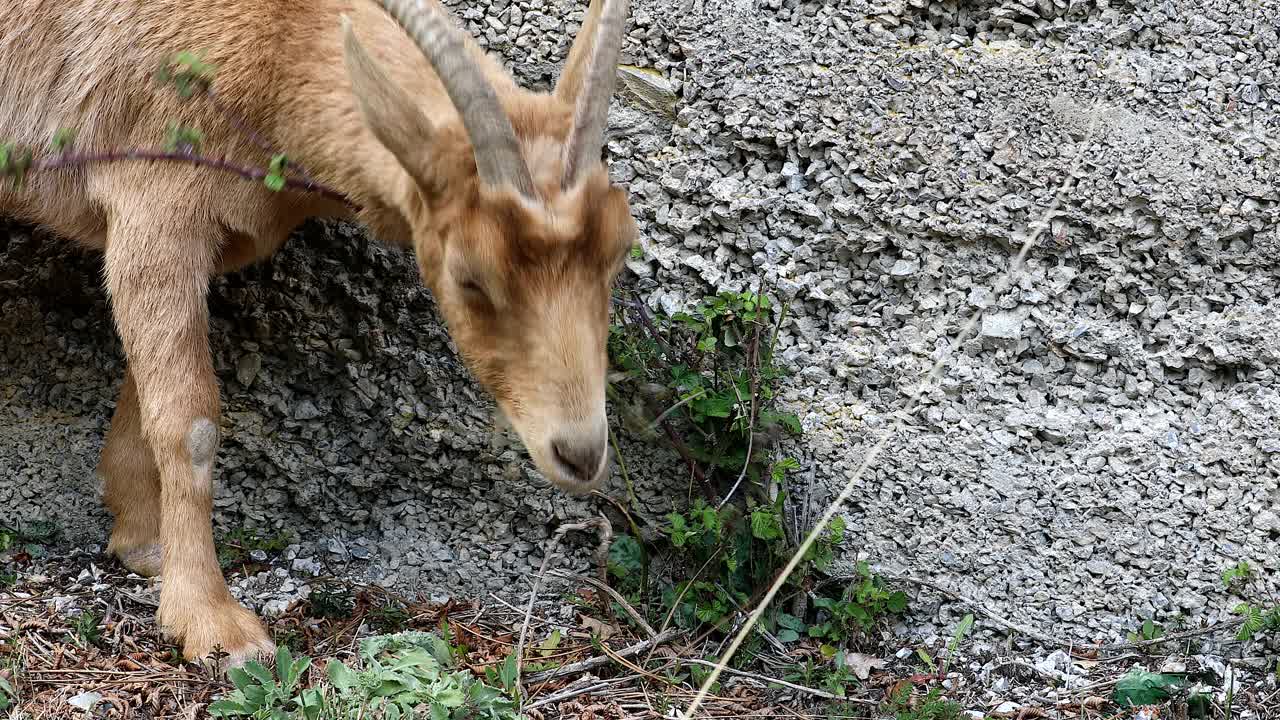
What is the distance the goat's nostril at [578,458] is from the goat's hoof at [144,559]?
238 centimetres

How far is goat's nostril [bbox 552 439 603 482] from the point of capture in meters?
3.29

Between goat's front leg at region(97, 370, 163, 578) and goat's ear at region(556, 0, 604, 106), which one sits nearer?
goat's ear at region(556, 0, 604, 106)

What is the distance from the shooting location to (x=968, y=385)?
4418mm

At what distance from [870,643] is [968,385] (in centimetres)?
98

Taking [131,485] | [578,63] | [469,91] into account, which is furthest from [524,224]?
[131,485]

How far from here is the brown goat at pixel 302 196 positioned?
3352mm

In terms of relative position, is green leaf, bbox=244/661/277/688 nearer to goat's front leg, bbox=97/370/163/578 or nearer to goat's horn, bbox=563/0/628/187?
goat's front leg, bbox=97/370/163/578

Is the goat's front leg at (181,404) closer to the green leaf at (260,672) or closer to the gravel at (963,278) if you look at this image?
the green leaf at (260,672)

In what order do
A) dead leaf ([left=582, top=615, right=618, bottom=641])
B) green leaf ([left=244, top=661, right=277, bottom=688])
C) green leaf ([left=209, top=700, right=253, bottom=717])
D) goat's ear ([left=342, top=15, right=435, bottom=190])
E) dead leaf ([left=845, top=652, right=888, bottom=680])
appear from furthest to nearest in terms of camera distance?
dead leaf ([left=582, top=615, right=618, bottom=641]) → dead leaf ([left=845, top=652, right=888, bottom=680]) → green leaf ([left=244, top=661, right=277, bottom=688]) → green leaf ([left=209, top=700, right=253, bottom=717]) → goat's ear ([left=342, top=15, right=435, bottom=190])

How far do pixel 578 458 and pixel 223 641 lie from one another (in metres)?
1.67

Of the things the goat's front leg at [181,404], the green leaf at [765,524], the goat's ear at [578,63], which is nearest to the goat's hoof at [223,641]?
the goat's front leg at [181,404]

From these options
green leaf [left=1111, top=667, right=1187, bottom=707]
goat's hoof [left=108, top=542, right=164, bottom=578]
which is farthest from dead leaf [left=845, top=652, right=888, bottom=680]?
goat's hoof [left=108, top=542, right=164, bottom=578]

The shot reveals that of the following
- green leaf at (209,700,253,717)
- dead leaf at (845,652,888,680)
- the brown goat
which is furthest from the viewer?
dead leaf at (845,652,888,680)

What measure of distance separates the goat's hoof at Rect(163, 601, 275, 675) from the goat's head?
138cm
